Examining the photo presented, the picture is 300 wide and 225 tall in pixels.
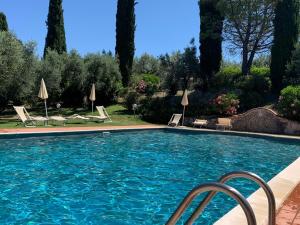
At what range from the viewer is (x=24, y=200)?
7.53m

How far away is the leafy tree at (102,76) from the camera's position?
2736cm

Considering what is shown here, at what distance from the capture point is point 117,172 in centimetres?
1030

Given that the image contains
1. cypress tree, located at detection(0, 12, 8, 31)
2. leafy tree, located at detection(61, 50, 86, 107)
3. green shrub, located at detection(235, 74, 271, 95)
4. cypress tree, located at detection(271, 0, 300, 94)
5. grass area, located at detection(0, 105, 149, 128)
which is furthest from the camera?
cypress tree, located at detection(0, 12, 8, 31)

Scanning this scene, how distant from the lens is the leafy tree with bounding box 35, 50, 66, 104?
24750 millimetres

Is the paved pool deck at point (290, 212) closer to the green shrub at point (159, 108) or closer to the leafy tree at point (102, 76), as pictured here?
the green shrub at point (159, 108)

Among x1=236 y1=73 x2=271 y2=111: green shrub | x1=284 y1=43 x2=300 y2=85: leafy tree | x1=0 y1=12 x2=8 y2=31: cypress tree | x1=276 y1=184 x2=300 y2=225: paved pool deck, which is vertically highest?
x1=0 y1=12 x2=8 y2=31: cypress tree

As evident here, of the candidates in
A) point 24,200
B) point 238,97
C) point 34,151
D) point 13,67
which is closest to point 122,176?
point 24,200

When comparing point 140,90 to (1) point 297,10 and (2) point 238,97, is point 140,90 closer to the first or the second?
(2) point 238,97

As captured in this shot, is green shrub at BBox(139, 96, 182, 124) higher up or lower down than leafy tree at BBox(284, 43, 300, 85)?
lower down

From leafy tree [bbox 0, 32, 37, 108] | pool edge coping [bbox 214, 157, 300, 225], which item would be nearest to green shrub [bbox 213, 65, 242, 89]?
leafy tree [bbox 0, 32, 37, 108]

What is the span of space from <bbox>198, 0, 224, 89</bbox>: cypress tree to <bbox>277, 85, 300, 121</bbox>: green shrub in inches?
321

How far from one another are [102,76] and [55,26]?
657 centimetres

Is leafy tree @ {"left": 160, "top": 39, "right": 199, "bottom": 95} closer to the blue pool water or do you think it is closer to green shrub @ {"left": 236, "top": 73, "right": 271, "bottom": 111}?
green shrub @ {"left": 236, "top": 73, "right": 271, "bottom": 111}

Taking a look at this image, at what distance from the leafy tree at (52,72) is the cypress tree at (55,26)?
3620mm
